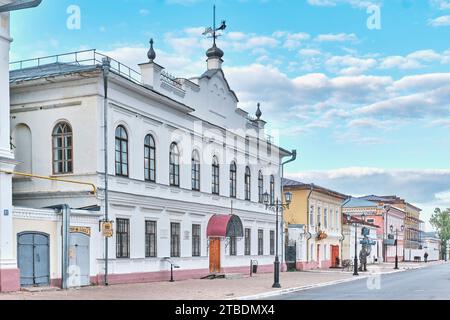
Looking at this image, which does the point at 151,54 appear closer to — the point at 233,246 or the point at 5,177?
the point at 5,177

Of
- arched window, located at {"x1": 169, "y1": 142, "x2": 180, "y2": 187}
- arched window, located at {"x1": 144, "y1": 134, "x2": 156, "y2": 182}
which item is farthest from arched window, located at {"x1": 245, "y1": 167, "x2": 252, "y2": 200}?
arched window, located at {"x1": 144, "y1": 134, "x2": 156, "y2": 182}

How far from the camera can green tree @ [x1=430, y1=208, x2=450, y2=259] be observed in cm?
14000

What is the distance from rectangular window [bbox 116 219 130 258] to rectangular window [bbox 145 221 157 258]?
154cm

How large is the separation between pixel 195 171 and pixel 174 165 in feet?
7.21

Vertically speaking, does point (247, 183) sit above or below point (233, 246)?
above

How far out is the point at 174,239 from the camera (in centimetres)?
3075

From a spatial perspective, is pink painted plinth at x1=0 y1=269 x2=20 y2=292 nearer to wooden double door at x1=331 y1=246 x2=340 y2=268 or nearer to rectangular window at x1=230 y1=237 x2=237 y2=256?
rectangular window at x1=230 y1=237 x2=237 y2=256

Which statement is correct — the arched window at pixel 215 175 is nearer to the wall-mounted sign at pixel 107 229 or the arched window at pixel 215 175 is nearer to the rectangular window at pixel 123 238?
the rectangular window at pixel 123 238

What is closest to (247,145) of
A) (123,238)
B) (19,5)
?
(123,238)

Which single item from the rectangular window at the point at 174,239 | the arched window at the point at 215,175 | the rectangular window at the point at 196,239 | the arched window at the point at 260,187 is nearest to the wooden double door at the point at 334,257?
the arched window at the point at 260,187

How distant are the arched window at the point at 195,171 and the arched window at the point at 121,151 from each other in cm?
607

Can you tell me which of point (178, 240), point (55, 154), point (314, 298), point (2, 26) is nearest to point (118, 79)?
point (55, 154)

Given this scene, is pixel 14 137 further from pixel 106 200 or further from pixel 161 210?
pixel 161 210

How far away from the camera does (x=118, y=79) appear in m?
26.1
